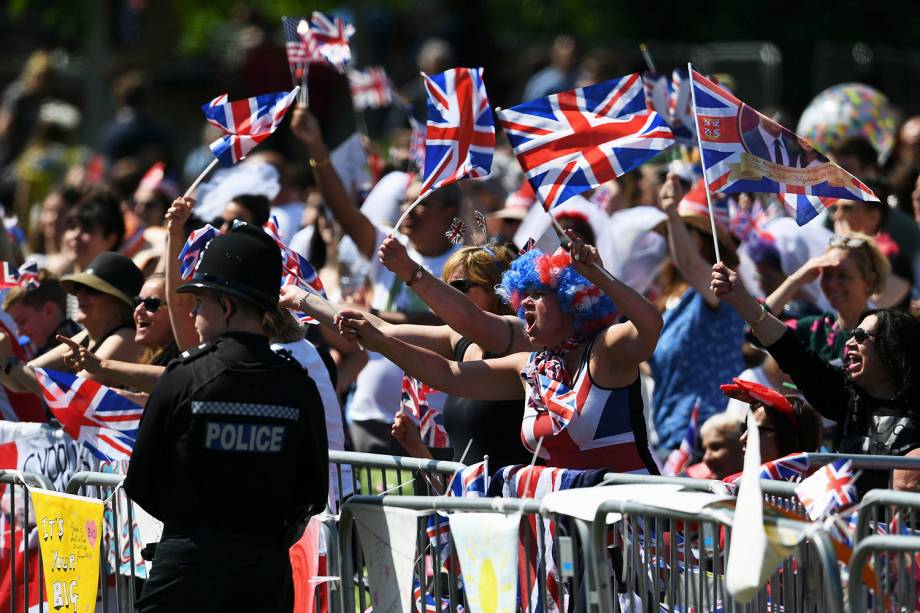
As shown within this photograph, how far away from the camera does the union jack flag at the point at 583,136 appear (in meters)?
6.51

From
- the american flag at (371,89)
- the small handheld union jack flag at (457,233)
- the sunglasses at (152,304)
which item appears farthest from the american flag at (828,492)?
the american flag at (371,89)

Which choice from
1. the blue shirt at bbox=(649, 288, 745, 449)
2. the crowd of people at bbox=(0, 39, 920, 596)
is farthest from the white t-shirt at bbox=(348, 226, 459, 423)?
the blue shirt at bbox=(649, 288, 745, 449)

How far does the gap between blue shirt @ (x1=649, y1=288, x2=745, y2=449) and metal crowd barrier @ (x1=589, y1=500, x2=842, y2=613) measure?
2.93m

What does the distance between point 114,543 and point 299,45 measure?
376 centimetres

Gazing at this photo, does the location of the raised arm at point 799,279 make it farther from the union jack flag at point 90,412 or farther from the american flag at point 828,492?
the union jack flag at point 90,412

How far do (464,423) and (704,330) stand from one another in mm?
2486

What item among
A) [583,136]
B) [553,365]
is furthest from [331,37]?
[553,365]

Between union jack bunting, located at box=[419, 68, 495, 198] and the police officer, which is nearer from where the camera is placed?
the police officer

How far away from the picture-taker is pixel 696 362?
8.70 meters

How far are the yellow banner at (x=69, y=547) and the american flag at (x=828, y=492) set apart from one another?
8.35ft

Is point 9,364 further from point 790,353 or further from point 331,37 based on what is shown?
point 790,353

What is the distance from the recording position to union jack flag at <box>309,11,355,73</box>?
920 centimetres

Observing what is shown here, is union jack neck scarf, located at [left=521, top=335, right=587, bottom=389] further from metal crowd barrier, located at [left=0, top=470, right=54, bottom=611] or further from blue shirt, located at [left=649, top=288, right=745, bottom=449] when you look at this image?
blue shirt, located at [left=649, top=288, right=745, bottom=449]

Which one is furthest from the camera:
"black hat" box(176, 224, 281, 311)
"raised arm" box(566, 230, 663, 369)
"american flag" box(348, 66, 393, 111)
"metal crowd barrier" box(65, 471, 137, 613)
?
"american flag" box(348, 66, 393, 111)
